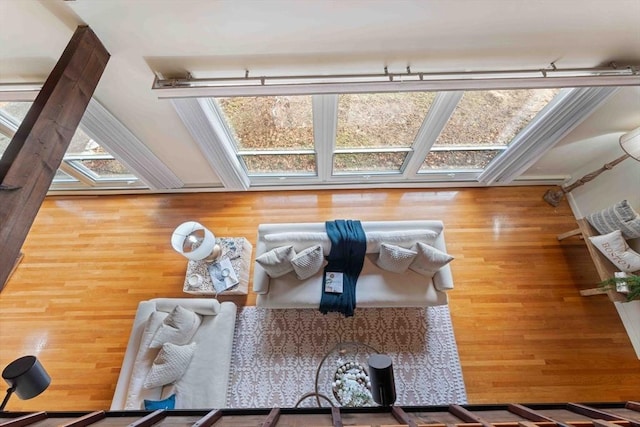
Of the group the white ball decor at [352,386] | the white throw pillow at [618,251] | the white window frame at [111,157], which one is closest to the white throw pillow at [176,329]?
the white ball decor at [352,386]

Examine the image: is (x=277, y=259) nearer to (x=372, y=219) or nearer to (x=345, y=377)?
(x=345, y=377)

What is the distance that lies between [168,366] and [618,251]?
3674 mm

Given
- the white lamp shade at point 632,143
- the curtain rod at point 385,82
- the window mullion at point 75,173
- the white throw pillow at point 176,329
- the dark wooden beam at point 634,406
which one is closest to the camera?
the dark wooden beam at point 634,406

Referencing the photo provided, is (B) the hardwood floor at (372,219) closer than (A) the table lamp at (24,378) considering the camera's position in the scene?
No

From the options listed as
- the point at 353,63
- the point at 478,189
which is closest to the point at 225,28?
the point at 353,63

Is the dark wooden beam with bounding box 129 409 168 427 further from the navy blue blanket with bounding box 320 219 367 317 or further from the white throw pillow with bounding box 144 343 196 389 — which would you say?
the navy blue blanket with bounding box 320 219 367 317

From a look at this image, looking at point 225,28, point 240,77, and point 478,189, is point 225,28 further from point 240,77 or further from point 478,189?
point 478,189

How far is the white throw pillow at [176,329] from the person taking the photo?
6.89ft

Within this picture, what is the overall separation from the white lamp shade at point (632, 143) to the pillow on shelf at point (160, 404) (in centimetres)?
390

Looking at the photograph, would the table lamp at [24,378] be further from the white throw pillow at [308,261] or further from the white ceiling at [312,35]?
the white ceiling at [312,35]

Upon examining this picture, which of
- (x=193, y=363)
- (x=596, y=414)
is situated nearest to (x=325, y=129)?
(x=193, y=363)

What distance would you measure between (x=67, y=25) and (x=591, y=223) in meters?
4.22

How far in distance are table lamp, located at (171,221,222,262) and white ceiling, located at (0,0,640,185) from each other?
111cm

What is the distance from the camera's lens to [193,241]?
8.28ft
